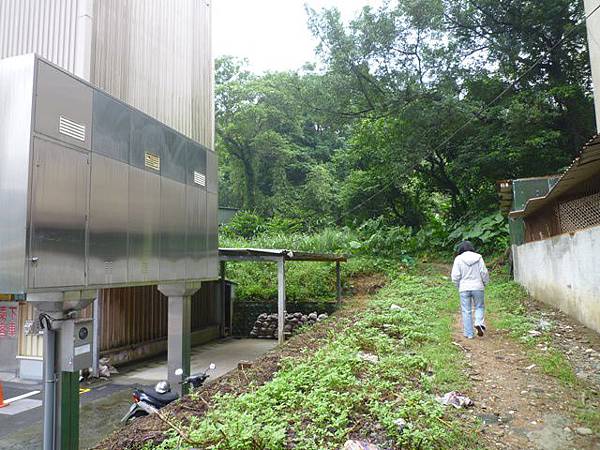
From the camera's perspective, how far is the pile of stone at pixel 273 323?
1350 cm

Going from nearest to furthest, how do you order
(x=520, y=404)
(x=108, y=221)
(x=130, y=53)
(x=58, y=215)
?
(x=58, y=215), (x=520, y=404), (x=108, y=221), (x=130, y=53)

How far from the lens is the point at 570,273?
22.5ft

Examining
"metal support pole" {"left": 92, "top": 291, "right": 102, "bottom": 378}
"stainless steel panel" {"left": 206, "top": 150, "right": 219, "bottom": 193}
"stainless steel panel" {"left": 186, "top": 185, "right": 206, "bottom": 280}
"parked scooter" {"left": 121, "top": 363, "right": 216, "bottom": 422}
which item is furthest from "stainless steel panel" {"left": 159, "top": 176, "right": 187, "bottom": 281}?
"metal support pole" {"left": 92, "top": 291, "right": 102, "bottom": 378}

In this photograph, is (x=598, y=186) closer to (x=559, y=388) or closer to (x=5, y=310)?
(x=559, y=388)

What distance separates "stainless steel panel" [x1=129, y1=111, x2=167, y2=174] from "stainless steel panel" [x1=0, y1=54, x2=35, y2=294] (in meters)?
1.51

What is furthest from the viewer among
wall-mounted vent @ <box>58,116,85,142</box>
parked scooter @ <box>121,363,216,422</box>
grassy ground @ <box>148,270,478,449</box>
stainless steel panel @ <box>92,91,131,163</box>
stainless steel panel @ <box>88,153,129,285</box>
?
parked scooter @ <box>121,363,216,422</box>

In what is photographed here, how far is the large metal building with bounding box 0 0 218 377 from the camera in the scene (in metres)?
5.48

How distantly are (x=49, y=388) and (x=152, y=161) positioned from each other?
2951 millimetres

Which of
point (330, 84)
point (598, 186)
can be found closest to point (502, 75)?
point (330, 84)

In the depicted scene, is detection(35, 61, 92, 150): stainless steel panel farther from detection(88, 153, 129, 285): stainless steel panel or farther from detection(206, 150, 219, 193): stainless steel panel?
detection(206, 150, 219, 193): stainless steel panel

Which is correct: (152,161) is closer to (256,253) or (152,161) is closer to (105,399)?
(105,399)

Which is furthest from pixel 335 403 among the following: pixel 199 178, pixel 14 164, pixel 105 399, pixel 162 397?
pixel 105 399

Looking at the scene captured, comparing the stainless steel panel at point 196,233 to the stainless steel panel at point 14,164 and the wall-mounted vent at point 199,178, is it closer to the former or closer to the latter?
the wall-mounted vent at point 199,178

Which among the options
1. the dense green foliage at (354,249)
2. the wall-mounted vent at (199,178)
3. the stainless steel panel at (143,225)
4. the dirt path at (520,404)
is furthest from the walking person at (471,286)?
the dense green foliage at (354,249)
